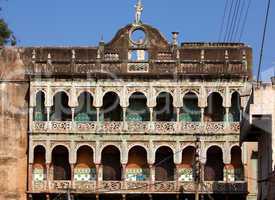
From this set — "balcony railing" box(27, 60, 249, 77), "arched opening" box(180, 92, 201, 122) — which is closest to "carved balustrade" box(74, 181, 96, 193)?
"balcony railing" box(27, 60, 249, 77)

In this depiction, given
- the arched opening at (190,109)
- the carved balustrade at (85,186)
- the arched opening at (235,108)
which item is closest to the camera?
the carved balustrade at (85,186)

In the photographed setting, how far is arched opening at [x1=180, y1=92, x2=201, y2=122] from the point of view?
5781cm

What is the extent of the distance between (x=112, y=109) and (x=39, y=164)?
5165 mm

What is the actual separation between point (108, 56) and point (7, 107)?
6371 millimetres

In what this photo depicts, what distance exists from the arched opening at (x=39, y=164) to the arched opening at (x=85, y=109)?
2.68 m

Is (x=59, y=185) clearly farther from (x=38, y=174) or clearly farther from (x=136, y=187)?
(x=136, y=187)

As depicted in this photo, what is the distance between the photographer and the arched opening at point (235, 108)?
57.3 meters

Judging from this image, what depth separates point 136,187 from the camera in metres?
55.9

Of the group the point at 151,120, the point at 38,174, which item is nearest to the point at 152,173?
the point at 151,120

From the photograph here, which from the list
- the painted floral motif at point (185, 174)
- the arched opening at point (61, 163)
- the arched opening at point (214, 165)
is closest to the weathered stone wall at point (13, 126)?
the arched opening at point (61, 163)

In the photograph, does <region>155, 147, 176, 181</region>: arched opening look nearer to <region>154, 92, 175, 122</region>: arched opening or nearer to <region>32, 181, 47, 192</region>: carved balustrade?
<region>154, 92, 175, 122</region>: arched opening

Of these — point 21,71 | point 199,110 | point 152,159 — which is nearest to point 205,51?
point 199,110

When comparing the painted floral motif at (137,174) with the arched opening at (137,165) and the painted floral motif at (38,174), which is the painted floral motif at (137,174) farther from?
the painted floral motif at (38,174)

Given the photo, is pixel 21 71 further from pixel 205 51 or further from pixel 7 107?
pixel 205 51
